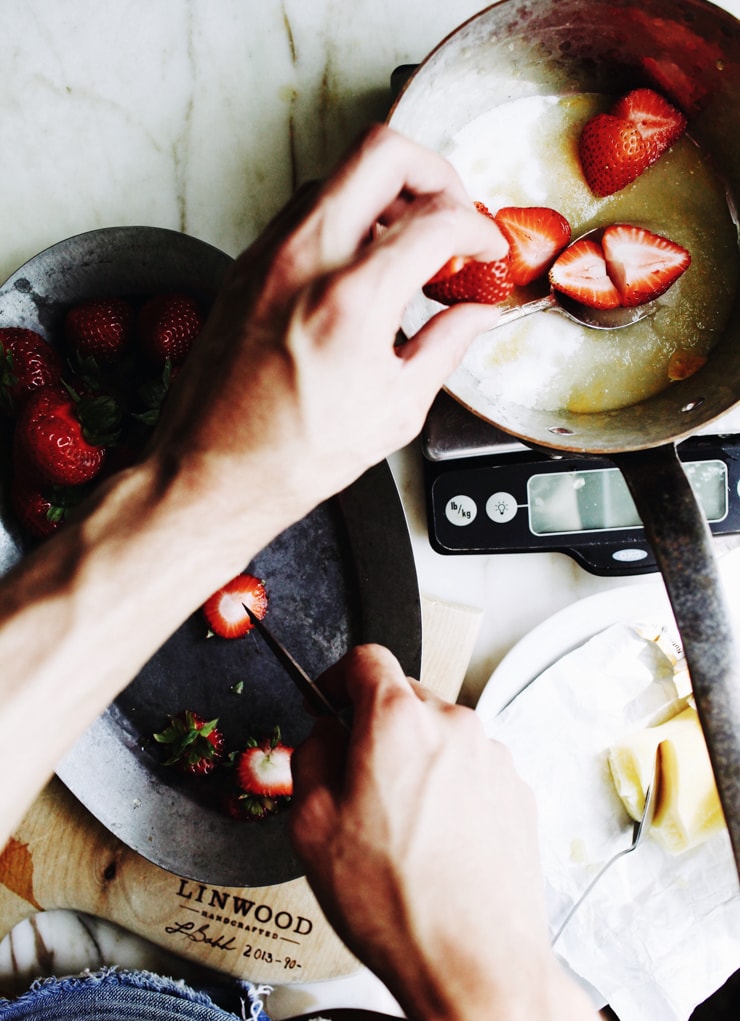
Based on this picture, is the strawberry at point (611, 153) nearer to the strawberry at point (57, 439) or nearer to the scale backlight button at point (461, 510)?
the scale backlight button at point (461, 510)

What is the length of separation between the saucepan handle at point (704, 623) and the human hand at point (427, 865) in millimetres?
143

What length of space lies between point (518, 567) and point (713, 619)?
12.4 inches

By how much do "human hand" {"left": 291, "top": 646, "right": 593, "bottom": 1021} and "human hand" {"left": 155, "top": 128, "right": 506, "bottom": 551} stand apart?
0.16m

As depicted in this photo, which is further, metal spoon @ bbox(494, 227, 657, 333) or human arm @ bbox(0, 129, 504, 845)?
metal spoon @ bbox(494, 227, 657, 333)

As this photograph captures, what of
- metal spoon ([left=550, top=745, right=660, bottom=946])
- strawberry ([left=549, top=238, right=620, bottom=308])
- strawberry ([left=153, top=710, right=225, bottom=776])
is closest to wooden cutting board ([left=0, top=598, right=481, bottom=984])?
strawberry ([left=153, top=710, right=225, bottom=776])

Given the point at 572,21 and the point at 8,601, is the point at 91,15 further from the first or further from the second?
the point at 8,601

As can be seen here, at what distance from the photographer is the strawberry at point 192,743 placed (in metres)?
0.80

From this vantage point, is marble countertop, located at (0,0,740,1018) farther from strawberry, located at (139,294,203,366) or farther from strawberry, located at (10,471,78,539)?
strawberry, located at (10,471,78,539)

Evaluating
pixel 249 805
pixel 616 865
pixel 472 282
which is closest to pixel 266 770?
pixel 249 805

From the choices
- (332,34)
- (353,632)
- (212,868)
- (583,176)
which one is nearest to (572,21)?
(583,176)

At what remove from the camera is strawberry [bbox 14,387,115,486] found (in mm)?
719

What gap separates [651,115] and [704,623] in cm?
45

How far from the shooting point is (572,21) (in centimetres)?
69

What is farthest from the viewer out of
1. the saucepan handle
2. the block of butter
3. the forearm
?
the block of butter
